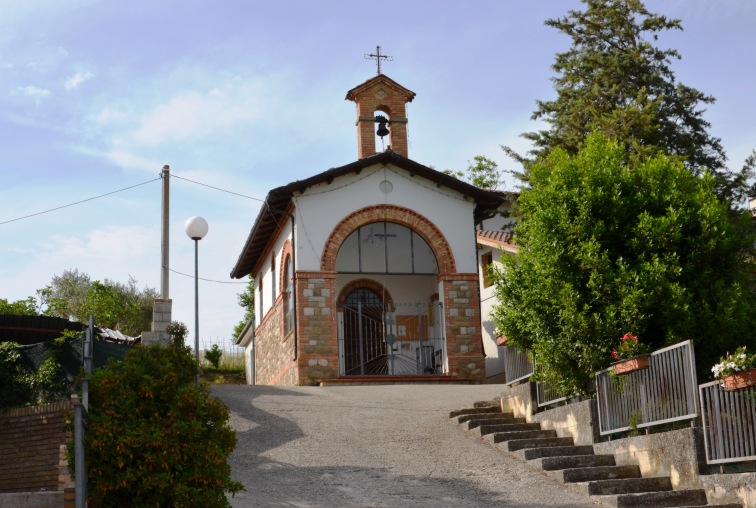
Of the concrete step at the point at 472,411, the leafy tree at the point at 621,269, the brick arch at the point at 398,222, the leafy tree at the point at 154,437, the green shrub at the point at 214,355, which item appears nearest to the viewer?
the leafy tree at the point at 154,437

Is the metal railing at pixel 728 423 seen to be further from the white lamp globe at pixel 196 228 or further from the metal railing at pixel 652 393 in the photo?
the white lamp globe at pixel 196 228

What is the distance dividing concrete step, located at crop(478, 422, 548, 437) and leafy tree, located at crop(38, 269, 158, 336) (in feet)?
64.9

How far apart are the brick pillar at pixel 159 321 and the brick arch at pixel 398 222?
6.12m

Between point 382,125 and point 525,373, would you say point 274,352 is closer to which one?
point 382,125

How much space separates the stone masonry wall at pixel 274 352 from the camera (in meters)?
23.6

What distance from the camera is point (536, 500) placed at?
1117 centimetres

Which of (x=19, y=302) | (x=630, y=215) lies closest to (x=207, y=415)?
(x=630, y=215)

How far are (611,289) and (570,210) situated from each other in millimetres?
1390

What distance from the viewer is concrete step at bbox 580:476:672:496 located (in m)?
11.4

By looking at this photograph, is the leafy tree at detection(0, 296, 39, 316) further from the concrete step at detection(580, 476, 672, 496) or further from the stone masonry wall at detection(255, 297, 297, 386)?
the concrete step at detection(580, 476, 672, 496)

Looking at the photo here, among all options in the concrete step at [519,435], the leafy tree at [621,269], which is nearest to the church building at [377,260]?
the concrete step at [519,435]

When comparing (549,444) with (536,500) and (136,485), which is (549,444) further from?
(136,485)

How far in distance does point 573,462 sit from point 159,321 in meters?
8.13

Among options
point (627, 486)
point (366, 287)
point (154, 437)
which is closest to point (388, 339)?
point (366, 287)
